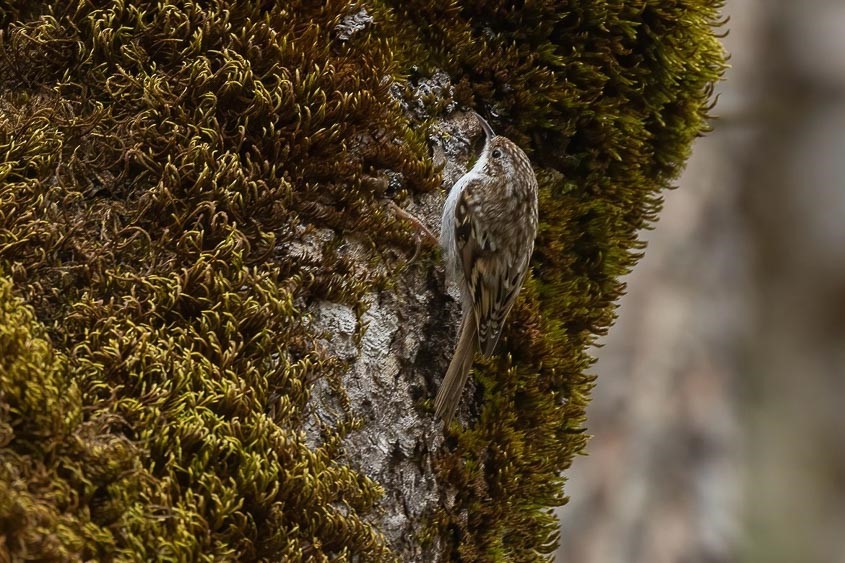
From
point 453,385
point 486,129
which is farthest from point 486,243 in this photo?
point 453,385

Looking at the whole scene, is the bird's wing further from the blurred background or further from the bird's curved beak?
the blurred background

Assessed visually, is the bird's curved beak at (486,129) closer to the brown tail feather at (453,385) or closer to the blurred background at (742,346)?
the brown tail feather at (453,385)

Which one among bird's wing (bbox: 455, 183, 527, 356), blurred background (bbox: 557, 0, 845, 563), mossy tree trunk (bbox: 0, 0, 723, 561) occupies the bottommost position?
blurred background (bbox: 557, 0, 845, 563)

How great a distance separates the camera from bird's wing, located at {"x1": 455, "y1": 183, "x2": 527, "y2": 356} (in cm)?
222

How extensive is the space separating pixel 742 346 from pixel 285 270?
13.5 ft

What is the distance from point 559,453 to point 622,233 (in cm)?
68

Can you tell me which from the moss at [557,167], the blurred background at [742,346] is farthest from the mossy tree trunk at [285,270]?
the blurred background at [742,346]

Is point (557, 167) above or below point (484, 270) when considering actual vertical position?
above

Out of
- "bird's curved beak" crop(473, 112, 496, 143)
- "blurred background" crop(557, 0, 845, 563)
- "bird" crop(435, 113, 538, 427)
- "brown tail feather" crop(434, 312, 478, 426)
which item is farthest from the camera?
"blurred background" crop(557, 0, 845, 563)

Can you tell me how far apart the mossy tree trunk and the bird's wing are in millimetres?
72

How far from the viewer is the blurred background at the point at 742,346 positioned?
4.29 m

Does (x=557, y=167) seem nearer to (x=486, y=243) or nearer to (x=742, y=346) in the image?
(x=486, y=243)

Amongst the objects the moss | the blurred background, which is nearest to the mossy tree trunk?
the moss

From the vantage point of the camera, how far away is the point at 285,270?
1.81 metres
